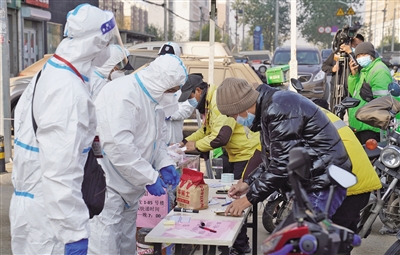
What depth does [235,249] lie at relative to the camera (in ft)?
19.3

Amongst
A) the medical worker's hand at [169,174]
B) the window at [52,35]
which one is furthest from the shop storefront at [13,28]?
the medical worker's hand at [169,174]

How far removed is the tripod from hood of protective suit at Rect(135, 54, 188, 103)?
511 cm

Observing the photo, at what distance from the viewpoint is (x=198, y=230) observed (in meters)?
3.91

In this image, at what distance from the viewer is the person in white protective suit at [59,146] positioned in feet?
10.1

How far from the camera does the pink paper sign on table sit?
17.4 ft

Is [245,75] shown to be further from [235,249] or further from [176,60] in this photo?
[176,60]

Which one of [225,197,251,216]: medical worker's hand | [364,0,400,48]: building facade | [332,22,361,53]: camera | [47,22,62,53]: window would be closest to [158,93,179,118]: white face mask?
[225,197,251,216]: medical worker's hand

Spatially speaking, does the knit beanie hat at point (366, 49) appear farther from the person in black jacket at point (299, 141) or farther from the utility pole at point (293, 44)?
the person in black jacket at point (299, 141)

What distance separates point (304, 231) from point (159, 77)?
254 cm

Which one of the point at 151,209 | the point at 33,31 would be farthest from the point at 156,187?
the point at 33,31

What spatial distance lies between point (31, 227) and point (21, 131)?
20.6 inches

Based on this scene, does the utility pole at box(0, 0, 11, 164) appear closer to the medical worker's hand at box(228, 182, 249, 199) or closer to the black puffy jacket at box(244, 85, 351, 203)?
the medical worker's hand at box(228, 182, 249, 199)

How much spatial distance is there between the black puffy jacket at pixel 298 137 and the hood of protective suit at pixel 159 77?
988 mm

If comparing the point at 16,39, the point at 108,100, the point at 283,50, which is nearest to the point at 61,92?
the point at 108,100
